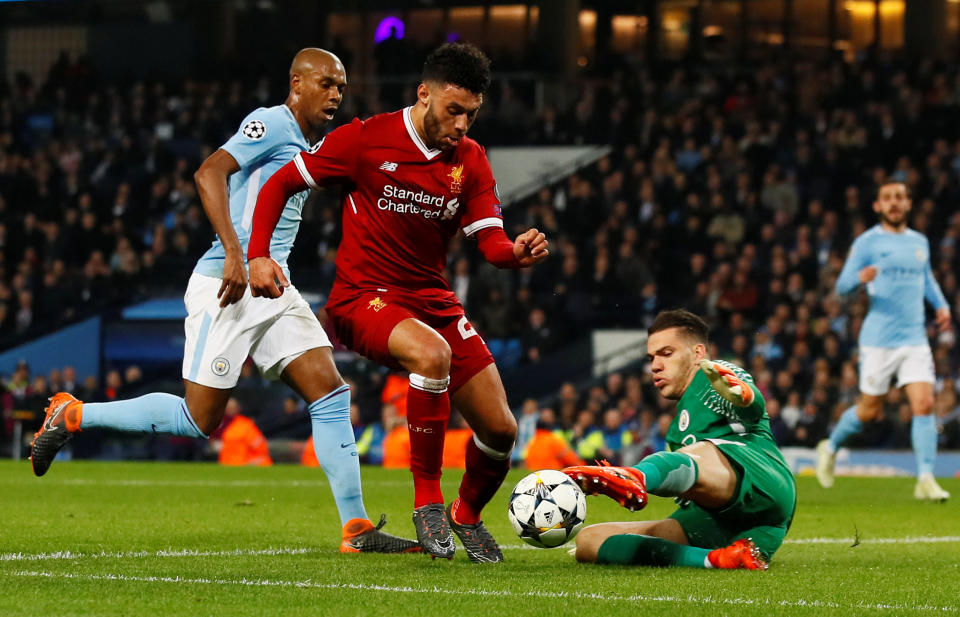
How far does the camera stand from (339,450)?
247 inches

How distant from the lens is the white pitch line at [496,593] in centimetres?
457

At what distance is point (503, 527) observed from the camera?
7.95 m

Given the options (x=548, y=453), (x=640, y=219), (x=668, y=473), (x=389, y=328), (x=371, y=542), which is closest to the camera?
(x=668, y=473)

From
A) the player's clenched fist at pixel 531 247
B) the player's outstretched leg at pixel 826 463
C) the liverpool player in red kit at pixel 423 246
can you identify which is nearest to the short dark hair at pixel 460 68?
the liverpool player in red kit at pixel 423 246

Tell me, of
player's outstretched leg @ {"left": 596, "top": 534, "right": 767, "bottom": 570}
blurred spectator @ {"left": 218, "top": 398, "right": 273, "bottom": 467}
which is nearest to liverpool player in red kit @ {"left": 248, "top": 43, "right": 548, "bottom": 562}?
player's outstretched leg @ {"left": 596, "top": 534, "right": 767, "bottom": 570}

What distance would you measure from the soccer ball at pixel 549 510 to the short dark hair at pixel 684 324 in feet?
2.83

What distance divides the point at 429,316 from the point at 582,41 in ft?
73.0

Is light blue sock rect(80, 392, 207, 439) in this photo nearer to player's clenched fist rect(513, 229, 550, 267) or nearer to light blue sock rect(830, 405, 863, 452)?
player's clenched fist rect(513, 229, 550, 267)

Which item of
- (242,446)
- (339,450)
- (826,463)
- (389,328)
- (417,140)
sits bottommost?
(242,446)

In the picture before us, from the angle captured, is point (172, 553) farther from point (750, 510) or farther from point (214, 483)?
point (214, 483)

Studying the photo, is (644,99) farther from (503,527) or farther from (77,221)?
(503,527)

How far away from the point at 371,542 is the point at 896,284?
608cm

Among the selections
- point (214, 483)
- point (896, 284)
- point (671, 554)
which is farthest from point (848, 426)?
point (671, 554)

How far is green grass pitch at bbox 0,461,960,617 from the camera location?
14.5 feet
